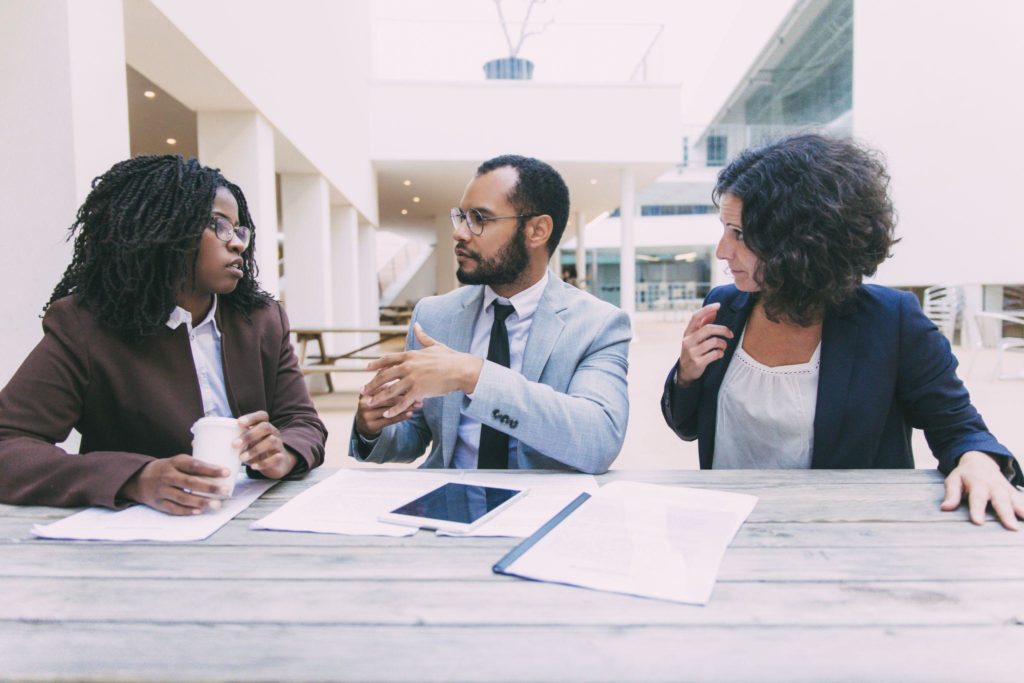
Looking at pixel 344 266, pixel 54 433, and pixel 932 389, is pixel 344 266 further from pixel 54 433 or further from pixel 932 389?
pixel 932 389

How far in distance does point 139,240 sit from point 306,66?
5782 millimetres

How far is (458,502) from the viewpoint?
3.31ft

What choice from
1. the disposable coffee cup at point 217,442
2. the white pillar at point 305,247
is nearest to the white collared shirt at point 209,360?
the disposable coffee cup at point 217,442

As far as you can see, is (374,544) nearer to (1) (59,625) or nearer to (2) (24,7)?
(1) (59,625)

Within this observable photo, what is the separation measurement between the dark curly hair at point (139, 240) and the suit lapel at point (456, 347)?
0.61 m

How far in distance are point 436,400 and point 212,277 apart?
568 mm

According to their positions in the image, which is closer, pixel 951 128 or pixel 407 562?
pixel 407 562

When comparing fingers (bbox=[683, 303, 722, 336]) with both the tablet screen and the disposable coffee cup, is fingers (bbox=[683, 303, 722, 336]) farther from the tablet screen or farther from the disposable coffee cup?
the disposable coffee cup

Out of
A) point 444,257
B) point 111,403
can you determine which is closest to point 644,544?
point 111,403

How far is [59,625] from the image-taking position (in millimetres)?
654

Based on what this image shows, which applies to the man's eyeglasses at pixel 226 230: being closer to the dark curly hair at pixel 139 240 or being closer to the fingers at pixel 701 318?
the dark curly hair at pixel 139 240

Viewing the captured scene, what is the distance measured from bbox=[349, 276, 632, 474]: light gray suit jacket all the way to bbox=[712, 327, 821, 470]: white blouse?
29 cm

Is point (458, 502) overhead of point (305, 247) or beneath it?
beneath

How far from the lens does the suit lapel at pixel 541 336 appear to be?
146 centimetres
